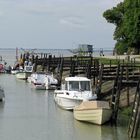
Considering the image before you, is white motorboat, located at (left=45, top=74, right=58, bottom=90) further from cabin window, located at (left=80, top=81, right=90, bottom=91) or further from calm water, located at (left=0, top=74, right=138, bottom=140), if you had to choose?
cabin window, located at (left=80, top=81, right=90, bottom=91)

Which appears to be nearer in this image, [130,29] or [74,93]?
[74,93]

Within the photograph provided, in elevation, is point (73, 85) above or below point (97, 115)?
above

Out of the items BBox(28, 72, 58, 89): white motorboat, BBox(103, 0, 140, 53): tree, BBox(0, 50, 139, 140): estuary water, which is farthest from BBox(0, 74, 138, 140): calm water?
BBox(103, 0, 140, 53): tree

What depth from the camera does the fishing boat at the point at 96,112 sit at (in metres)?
40.0

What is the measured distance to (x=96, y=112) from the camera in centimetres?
4028

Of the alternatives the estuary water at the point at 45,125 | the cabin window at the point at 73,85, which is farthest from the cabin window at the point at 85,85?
the estuary water at the point at 45,125

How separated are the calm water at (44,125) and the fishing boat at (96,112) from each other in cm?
45

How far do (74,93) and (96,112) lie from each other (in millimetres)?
8878

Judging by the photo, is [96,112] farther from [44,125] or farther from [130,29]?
[130,29]

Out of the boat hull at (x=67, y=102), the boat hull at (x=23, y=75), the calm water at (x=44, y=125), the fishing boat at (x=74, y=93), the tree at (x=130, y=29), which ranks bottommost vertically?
the calm water at (x=44, y=125)

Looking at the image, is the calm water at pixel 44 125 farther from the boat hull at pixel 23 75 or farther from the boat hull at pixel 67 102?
the boat hull at pixel 23 75

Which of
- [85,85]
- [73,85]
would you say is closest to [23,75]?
[73,85]

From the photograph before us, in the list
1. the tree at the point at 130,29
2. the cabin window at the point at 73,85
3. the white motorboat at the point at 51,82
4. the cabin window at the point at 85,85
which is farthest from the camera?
the tree at the point at 130,29

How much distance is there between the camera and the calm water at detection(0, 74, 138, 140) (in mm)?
38434
